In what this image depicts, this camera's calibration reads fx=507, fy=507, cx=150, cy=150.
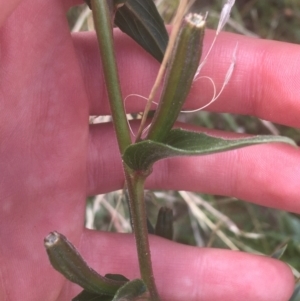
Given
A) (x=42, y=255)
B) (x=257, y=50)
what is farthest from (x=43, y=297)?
(x=257, y=50)

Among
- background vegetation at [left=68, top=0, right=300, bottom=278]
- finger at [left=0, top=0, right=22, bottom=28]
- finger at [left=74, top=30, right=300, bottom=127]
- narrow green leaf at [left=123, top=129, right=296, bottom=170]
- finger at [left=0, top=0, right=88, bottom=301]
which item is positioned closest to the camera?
narrow green leaf at [left=123, top=129, right=296, bottom=170]

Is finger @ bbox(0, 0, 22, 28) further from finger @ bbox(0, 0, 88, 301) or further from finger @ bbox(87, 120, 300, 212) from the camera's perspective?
finger @ bbox(87, 120, 300, 212)

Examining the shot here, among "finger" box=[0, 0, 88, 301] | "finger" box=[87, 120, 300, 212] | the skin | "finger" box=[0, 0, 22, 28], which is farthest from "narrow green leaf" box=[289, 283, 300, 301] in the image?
"finger" box=[0, 0, 22, 28]

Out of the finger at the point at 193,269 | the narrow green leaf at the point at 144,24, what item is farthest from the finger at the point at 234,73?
the finger at the point at 193,269

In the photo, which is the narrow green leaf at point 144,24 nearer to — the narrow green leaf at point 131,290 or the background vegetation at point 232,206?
the narrow green leaf at point 131,290

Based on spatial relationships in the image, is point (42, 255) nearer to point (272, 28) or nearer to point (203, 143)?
point (203, 143)

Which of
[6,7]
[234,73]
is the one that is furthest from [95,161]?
[6,7]
